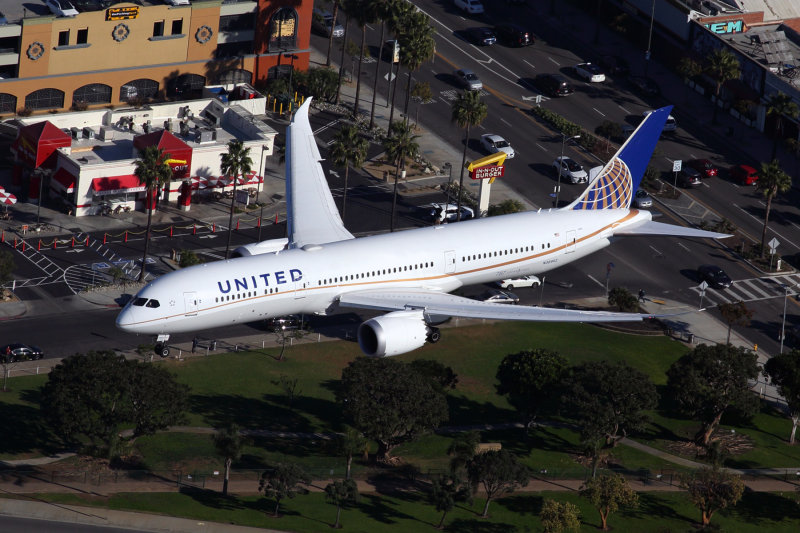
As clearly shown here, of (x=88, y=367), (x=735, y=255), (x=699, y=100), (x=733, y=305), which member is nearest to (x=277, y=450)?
(x=88, y=367)

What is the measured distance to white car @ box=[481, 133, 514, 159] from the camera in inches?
6467

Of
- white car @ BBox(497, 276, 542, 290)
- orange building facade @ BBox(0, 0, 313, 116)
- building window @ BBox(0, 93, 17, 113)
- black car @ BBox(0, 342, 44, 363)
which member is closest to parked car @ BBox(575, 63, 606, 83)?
orange building facade @ BBox(0, 0, 313, 116)

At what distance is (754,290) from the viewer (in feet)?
464

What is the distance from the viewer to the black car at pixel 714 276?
141250mm

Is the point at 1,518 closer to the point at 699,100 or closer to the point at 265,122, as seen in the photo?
the point at 265,122

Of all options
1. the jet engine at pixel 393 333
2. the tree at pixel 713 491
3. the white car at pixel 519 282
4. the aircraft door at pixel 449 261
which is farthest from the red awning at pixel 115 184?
the tree at pixel 713 491

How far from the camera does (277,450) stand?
106625 millimetres

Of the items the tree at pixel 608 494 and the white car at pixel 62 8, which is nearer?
the tree at pixel 608 494

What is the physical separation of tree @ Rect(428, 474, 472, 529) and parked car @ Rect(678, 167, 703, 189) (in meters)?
72.3

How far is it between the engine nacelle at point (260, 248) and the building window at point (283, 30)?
199ft

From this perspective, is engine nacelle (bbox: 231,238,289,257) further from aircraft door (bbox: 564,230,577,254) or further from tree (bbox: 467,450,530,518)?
tree (bbox: 467,450,530,518)

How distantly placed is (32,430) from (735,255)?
78951 millimetres

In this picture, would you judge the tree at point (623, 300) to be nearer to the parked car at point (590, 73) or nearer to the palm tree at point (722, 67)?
the palm tree at point (722, 67)

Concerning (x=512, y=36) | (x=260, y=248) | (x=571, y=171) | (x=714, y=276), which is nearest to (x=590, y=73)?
(x=512, y=36)
